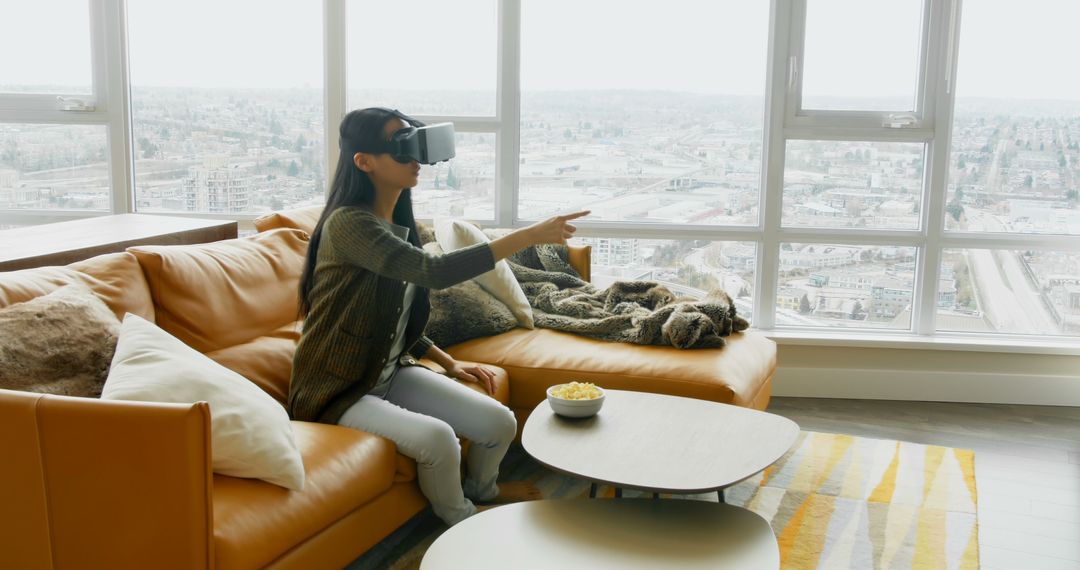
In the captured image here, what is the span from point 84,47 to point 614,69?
2.25m

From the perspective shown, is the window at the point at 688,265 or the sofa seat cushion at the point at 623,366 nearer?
the sofa seat cushion at the point at 623,366

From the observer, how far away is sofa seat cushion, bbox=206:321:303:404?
261 centimetres

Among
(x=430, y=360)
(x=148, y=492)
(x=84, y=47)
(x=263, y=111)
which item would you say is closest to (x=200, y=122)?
(x=263, y=111)

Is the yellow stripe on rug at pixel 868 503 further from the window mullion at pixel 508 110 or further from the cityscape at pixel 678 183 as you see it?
the window mullion at pixel 508 110

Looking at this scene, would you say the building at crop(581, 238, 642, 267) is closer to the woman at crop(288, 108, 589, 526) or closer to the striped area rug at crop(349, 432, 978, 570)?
the striped area rug at crop(349, 432, 978, 570)

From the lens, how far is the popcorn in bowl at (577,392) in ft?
8.32

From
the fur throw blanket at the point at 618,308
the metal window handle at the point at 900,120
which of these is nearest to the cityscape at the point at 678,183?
the metal window handle at the point at 900,120

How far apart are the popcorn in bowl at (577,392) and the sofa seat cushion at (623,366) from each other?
0.54 m

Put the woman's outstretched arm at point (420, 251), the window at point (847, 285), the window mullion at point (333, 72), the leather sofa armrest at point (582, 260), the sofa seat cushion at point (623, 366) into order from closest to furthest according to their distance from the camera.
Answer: the woman's outstretched arm at point (420, 251) → the sofa seat cushion at point (623, 366) → the leather sofa armrest at point (582, 260) → the window mullion at point (333, 72) → the window at point (847, 285)

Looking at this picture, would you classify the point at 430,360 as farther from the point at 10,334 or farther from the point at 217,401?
the point at 10,334

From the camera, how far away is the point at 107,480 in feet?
5.78

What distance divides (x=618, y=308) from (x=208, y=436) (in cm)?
204

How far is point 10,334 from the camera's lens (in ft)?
6.49

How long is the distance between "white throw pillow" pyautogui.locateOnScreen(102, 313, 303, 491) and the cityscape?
227 centimetres
